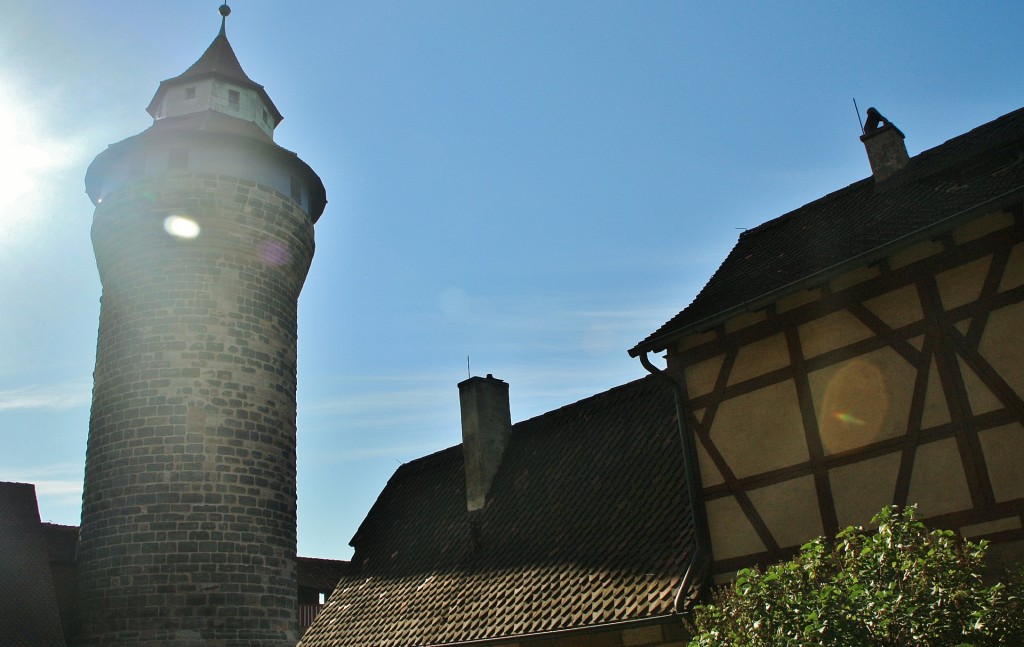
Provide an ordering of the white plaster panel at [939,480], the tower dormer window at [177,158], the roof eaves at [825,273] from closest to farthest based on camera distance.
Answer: the white plaster panel at [939,480]
the roof eaves at [825,273]
the tower dormer window at [177,158]

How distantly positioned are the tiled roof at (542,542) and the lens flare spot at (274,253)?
482 centimetres

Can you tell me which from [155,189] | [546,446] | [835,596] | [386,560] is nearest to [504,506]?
[546,446]

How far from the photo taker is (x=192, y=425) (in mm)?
12938

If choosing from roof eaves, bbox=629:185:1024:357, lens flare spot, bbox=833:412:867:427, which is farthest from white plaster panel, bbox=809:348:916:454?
roof eaves, bbox=629:185:1024:357

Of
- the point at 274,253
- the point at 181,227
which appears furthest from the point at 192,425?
the point at 274,253

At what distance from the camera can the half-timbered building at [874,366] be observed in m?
7.51

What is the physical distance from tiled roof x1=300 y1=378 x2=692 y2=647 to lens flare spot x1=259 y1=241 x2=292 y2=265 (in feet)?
15.8

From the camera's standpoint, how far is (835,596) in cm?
534

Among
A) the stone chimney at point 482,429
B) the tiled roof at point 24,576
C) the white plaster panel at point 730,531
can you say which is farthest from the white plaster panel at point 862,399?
the tiled roof at point 24,576

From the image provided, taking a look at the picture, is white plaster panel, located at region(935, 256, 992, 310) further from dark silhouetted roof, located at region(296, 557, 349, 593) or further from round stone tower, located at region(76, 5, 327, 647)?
Result: dark silhouetted roof, located at region(296, 557, 349, 593)

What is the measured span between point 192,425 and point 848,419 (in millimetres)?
9247

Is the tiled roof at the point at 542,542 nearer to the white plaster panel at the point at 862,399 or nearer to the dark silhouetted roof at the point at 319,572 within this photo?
the white plaster panel at the point at 862,399

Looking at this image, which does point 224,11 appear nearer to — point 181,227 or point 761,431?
point 181,227

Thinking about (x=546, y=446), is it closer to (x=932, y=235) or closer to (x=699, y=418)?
(x=699, y=418)
